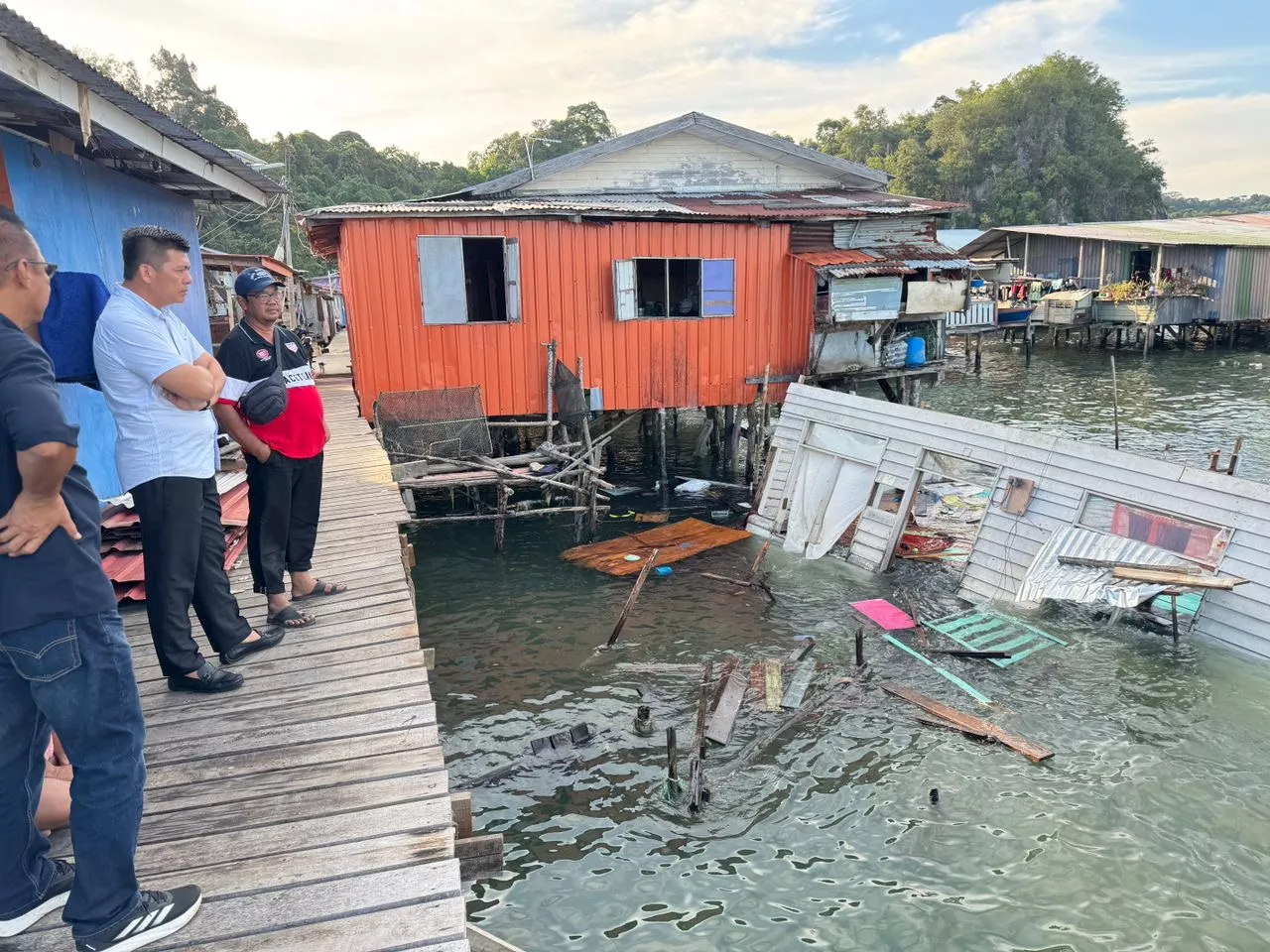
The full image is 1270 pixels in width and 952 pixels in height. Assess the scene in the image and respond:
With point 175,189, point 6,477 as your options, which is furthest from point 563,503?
point 6,477

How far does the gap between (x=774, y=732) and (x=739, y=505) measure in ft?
27.2

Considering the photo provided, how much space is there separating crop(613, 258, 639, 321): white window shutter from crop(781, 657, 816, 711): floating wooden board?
7971mm

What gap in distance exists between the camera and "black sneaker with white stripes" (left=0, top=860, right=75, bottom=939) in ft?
Answer: 9.07

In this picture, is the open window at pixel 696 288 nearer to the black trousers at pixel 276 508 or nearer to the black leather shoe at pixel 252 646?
the black trousers at pixel 276 508

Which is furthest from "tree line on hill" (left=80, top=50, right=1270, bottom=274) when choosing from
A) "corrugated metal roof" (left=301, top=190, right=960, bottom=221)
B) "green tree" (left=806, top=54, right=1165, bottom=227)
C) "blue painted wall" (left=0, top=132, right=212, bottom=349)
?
"blue painted wall" (left=0, top=132, right=212, bottom=349)

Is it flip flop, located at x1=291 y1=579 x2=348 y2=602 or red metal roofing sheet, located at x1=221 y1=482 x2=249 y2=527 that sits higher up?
red metal roofing sheet, located at x1=221 y1=482 x2=249 y2=527

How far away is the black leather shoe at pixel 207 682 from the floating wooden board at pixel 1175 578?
9.59m

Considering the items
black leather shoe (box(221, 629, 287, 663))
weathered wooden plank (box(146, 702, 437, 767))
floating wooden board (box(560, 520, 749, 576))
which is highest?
black leather shoe (box(221, 629, 287, 663))

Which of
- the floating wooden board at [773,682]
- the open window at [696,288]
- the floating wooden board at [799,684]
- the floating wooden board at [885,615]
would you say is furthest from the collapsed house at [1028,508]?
the floating wooden board at [773,682]

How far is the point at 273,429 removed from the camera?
519 cm

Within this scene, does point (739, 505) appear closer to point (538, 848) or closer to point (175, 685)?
point (538, 848)

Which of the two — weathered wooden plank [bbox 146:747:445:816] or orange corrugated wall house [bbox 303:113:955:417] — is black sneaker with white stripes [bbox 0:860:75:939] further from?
orange corrugated wall house [bbox 303:113:955:417]

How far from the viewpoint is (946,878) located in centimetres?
659

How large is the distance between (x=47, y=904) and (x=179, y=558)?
171 centimetres
